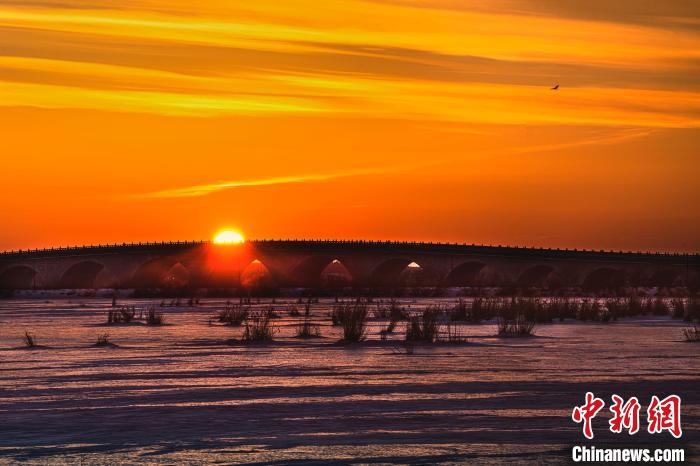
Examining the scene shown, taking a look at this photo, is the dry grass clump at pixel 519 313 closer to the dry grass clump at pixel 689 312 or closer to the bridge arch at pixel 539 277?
the dry grass clump at pixel 689 312

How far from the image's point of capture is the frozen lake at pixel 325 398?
11.5 metres

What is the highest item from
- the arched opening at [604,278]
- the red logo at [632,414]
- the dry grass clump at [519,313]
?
the arched opening at [604,278]

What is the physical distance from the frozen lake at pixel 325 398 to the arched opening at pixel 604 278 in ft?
357

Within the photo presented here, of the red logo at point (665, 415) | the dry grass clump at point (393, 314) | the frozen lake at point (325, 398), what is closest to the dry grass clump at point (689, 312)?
the dry grass clump at point (393, 314)

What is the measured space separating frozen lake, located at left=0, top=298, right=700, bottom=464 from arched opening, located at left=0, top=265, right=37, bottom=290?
12292 centimetres

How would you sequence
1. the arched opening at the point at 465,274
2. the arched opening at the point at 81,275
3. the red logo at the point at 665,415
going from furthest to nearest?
Answer: the arched opening at the point at 81,275
the arched opening at the point at 465,274
the red logo at the point at 665,415

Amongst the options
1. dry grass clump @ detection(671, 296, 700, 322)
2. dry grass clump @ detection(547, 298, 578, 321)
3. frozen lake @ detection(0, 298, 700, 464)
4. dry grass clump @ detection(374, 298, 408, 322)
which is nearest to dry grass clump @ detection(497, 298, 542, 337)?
dry grass clump @ detection(547, 298, 578, 321)

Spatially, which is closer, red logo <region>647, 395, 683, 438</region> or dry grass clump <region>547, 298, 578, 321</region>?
red logo <region>647, 395, 683, 438</region>

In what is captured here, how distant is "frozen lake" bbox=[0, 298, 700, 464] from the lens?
11531 mm

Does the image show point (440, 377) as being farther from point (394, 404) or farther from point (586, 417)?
point (586, 417)

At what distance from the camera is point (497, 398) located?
15.2 m

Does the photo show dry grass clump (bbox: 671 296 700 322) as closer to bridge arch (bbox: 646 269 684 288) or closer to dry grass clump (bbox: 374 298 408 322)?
dry grass clump (bbox: 374 298 408 322)

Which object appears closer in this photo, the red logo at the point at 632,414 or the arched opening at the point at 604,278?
the red logo at the point at 632,414

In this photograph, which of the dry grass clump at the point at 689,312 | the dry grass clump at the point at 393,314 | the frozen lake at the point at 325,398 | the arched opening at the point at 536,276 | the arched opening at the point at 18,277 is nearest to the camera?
the frozen lake at the point at 325,398
